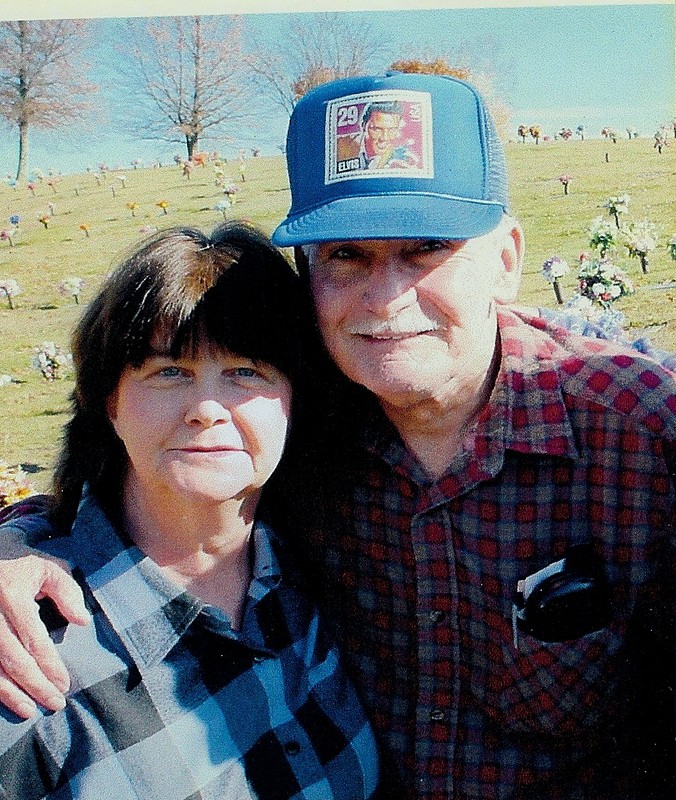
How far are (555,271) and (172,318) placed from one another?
64.0 inches

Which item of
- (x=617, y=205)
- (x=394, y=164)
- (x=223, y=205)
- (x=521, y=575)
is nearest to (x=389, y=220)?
(x=394, y=164)

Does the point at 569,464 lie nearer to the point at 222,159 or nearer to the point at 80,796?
the point at 80,796

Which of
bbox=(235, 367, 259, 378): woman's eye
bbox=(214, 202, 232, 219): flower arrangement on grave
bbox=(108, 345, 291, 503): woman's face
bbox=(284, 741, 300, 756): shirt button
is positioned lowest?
bbox=(284, 741, 300, 756): shirt button

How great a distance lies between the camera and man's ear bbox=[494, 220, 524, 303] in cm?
150

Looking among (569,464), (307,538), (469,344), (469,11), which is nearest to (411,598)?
(307,538)

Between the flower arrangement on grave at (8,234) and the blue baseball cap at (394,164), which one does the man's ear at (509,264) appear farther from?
the flower arrangement on grave at (8,234)

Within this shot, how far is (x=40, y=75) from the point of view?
2248 millimetres

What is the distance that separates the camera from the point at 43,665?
3.96 ft

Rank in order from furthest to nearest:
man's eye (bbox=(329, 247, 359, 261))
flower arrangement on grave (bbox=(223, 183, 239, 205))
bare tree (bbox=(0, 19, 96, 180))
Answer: flower arrangement on grave (bbox=(223, 183, 239, 205)) < bare tree (bbox=(0, 19, 96, 180)) < man's eye (bbox=(329, 247, 359, 261))

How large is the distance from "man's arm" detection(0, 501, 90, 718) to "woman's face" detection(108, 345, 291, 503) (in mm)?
213

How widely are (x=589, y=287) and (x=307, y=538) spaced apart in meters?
1.41

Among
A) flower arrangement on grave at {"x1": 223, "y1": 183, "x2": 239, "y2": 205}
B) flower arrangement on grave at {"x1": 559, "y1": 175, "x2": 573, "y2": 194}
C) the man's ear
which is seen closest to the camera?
the man's ear

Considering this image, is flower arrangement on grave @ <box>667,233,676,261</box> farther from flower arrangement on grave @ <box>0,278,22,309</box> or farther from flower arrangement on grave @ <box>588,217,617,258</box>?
flower arrangement on grave @ <box>0,278,22,309</box>

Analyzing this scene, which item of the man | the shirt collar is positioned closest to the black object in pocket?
the man
